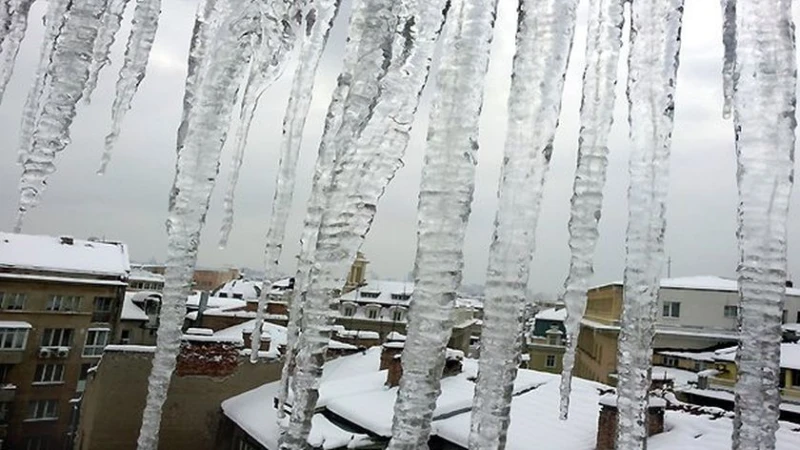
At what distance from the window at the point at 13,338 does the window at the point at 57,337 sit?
0.67 meters

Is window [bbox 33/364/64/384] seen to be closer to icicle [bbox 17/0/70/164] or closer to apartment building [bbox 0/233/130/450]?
apartment building [bbox 0/233/130/450]

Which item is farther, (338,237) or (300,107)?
(300,107)

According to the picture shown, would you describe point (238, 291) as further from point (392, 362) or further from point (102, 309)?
point (392, 362)

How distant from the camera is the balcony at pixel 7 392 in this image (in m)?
18.5

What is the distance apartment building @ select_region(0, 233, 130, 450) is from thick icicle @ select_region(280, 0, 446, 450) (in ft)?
65.4

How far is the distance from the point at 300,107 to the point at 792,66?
2.00 m

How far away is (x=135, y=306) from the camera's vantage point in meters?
24.8

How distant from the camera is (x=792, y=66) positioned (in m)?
1.80

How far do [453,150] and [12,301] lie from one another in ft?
70.0

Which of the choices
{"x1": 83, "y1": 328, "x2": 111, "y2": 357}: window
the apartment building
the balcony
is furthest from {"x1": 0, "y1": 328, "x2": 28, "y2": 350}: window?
{"x1": 83, "y1": 328, "x2": 111, "y2": 357}: window

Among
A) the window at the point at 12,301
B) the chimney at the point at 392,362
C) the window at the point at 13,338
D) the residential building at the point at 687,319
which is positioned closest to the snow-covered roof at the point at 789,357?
the residential building at the point at 687,319

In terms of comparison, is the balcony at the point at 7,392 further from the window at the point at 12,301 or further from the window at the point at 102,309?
the window at the point at 102,309

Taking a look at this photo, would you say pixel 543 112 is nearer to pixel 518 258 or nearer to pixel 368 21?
pixel 518 258

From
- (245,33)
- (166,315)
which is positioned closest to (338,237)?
(166,315)
